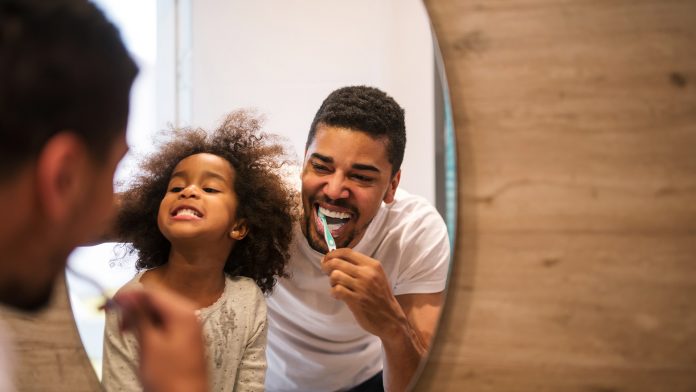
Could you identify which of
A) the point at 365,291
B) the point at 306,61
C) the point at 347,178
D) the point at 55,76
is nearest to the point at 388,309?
the point at 365,291

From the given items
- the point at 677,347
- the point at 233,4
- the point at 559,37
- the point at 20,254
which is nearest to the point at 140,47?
the point at 233,4

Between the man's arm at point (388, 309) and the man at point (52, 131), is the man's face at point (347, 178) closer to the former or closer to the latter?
the man's arm at point (388, 309)

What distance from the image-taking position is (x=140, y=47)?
2.18 feet

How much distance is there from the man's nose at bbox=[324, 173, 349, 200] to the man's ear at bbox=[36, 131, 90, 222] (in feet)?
0.77

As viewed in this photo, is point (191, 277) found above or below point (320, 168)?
below

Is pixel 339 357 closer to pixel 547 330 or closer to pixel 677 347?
pixel 547 330

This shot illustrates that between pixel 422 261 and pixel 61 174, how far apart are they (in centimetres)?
33

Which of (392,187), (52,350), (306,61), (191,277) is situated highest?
(306,61)

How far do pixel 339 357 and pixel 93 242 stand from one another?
269mm

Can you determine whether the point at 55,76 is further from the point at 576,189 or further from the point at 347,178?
the point at 576,189

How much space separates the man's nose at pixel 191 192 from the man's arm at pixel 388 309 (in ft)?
0.46

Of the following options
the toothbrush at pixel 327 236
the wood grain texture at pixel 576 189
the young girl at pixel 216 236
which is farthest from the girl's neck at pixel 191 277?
the wood grain texture at pixel 576 189

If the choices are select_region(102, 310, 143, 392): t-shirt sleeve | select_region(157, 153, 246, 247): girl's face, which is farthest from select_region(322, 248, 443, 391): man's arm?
select_region(102, 310, 143, 392): t-shirt sleeve

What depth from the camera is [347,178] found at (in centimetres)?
62
